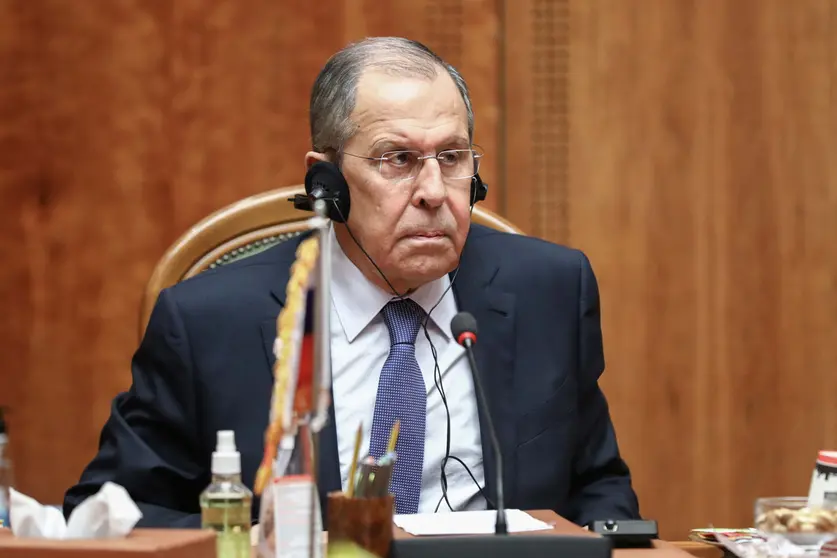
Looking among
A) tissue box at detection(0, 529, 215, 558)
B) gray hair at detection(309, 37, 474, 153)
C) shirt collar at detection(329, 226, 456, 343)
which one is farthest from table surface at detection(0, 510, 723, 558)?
gray hair at detection(309, 37, 474, 153)

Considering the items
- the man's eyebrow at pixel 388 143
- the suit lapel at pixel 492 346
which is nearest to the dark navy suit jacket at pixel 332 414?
the suit lapel at pixel 492 346

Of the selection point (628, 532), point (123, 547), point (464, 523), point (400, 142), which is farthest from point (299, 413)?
point (400, 142)

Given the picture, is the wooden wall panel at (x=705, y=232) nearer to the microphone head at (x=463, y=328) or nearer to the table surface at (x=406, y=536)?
the table surface at (x=406, y=536)

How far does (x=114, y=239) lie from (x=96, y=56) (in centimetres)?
44

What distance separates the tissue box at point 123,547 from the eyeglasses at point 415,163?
2.90 ft

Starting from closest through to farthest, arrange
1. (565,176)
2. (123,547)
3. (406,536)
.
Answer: (123,547)
(406,536)
(565,176)

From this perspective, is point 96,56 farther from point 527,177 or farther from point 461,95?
point 461,95

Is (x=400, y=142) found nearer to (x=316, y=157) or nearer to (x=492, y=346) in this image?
(x=316, y=157)

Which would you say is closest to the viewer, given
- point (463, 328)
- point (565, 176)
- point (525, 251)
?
point (463, 328)

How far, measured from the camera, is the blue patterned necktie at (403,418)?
5.58 feet

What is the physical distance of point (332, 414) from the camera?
5.71 feet

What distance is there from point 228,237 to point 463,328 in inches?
32.0

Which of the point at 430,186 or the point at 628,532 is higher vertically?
the point at 430,186

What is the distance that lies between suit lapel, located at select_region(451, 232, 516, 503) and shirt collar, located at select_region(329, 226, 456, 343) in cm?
5
